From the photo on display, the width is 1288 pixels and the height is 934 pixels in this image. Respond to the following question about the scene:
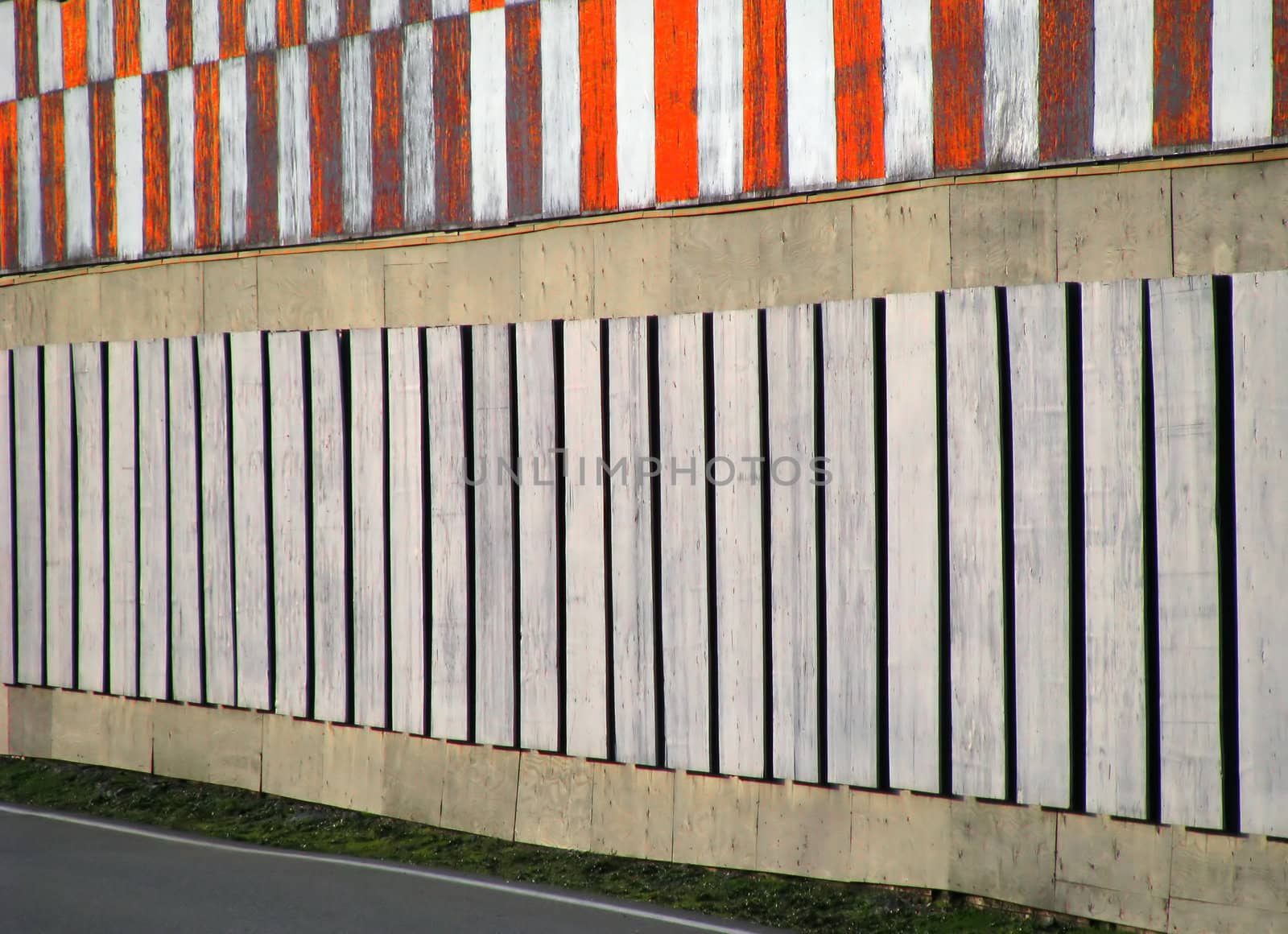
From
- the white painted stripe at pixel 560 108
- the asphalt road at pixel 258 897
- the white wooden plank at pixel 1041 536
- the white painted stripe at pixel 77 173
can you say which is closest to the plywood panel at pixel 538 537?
the white painted stripe at pixel 560 108

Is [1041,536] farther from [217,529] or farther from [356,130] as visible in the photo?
[217,529]

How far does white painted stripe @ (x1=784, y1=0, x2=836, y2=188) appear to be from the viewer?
7.18 m

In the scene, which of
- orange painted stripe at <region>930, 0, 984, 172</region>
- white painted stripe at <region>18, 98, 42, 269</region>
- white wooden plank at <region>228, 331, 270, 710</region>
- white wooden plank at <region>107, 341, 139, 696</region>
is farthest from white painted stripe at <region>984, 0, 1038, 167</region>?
white painted stripe at <region>18, 98, 42, 269</region>

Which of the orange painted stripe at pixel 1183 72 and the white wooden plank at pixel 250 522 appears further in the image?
the white wooden plank at pixel 250 522

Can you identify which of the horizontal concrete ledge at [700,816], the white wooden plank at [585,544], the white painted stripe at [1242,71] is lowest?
the horizontal concrete ledge at [700,816]

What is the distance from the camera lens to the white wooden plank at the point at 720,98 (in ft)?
24.5

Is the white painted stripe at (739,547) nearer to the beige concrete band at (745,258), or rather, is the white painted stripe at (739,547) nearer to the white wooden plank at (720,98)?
the beige concrete band at (745,258)

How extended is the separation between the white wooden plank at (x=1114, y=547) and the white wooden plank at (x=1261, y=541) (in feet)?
1.45

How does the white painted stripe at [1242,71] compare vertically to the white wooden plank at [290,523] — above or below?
above

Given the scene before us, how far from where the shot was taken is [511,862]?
25.4 feet

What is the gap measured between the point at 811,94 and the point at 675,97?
912 mm

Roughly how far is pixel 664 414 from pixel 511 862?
9.65ft

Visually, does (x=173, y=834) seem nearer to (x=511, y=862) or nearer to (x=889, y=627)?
(x=511, y=862)

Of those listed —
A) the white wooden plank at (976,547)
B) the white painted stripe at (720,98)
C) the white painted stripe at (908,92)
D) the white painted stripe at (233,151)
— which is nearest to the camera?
the white wooden plank at (976,547)
